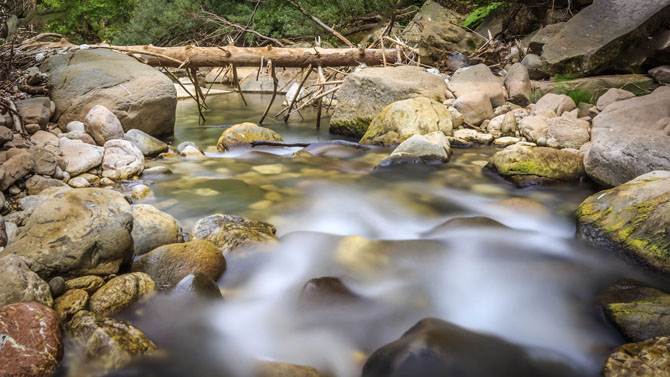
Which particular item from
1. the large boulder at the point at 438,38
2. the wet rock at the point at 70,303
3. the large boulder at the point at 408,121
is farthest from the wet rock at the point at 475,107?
the wet rock at the point at 70,303

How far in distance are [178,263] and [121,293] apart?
0.43 metres

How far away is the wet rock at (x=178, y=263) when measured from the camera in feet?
9.17

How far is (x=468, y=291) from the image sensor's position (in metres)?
2.94

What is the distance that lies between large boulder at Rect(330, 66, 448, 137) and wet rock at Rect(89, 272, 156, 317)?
206 inches

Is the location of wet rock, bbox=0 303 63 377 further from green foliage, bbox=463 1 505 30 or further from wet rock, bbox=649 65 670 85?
green foliage, bbox=463 1 505 30

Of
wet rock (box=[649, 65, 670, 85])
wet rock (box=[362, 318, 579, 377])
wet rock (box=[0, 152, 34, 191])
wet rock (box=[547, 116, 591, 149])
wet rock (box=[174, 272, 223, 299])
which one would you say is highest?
wet rock (box=[649, 65, 670, 85])

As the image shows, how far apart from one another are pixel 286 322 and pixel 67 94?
5.37 meters

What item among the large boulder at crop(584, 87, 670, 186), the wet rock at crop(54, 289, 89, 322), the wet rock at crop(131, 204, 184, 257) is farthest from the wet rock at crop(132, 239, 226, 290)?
the large boulder at crop(584, 87, 670, 186)

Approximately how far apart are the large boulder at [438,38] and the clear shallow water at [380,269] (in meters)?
6.13

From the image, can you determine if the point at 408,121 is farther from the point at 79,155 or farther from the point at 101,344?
the point at 101,344

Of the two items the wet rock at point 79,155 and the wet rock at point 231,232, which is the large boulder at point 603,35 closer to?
the wet rock at point 231,232

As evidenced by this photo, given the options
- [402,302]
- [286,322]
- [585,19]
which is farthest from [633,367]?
[585,19]

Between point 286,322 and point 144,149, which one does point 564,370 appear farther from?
point 144,149

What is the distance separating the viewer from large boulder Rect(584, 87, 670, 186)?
3.89 m
